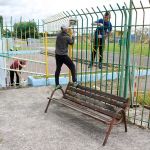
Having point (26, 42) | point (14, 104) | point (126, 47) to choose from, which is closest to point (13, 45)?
point (26, 42)

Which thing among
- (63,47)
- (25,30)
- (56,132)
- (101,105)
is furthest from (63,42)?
(56,132)

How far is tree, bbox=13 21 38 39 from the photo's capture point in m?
9.26

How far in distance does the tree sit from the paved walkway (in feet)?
9.89

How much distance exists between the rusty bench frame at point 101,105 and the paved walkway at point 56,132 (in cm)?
22

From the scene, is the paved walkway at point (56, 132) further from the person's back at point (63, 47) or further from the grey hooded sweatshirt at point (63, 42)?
the grey hooded sweatshirt at point (63, 42)

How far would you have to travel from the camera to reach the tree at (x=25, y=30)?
9.26 m

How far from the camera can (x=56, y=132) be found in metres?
5.43

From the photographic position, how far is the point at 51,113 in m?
6.60

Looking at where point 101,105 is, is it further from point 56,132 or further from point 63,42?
point 63,42

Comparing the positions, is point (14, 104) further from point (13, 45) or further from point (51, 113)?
point (13, 45)

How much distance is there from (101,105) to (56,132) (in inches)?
38.4

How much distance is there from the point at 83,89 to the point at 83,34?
1.76 m

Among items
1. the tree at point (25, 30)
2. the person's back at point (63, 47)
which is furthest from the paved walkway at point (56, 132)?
the tree at point (25, 30)

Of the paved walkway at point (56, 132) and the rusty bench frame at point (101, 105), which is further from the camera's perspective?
the rusty bench frame at point (101, 105)
